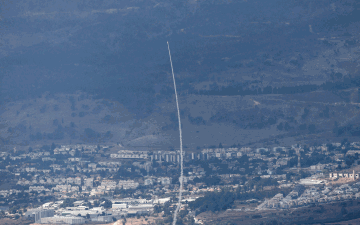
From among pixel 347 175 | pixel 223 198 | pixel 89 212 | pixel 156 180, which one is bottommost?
pixel 89 212

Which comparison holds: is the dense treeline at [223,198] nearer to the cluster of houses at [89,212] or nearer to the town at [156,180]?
the town at [156,180]

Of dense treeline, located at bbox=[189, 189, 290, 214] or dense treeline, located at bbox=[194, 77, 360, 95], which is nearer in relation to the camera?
dense treeline, located at bbox=[189, 189, 290, 214]

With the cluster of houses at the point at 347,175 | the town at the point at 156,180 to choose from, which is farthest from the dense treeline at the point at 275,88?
the cluster of houses at the point at 347,175

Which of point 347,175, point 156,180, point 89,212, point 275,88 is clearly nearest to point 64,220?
point 89,212

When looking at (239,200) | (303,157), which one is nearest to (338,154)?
(303,157)

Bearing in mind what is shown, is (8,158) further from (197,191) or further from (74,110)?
(197,191)

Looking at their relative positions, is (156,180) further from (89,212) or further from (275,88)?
(275,88)

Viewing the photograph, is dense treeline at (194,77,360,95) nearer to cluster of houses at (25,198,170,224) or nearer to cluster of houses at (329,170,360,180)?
cluster of houses at (329,170,360,180)

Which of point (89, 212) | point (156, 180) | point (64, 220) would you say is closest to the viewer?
point (64, 220)

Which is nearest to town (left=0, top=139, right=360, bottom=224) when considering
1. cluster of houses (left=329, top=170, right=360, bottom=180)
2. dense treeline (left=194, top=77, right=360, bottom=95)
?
cluster of houses (left=329, top=170, right=360, bottom=180)
